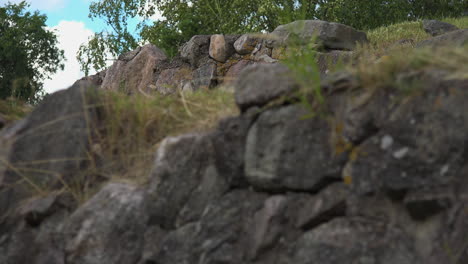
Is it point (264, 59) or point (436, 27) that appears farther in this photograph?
point (436, 27)

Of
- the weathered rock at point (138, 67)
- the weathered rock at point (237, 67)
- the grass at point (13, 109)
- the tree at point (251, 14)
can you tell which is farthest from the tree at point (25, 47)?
the grass at point (13, 109)

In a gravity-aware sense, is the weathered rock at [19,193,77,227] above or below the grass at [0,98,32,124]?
below

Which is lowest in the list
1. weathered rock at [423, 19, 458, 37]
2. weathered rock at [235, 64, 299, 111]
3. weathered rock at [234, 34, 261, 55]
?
weathered rock at [423, 19, 458, 37]

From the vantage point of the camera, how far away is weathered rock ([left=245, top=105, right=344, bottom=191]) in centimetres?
209

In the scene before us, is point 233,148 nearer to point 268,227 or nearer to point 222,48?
point 268,227

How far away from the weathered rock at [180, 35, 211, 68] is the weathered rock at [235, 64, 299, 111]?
27.6 feet

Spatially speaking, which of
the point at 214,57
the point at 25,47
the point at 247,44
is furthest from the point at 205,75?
the point at 25,47

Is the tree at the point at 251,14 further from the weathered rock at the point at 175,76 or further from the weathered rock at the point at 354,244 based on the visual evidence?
the weathered rock at the point at 354,244

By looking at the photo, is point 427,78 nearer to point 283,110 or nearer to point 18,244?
point 283,110

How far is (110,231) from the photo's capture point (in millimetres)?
2344

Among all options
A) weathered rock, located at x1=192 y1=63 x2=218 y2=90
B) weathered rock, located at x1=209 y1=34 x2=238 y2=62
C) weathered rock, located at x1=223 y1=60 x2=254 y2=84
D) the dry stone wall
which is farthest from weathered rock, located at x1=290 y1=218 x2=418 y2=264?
weathered rock, located at x1=209 y1=34 x2=238 y2=62

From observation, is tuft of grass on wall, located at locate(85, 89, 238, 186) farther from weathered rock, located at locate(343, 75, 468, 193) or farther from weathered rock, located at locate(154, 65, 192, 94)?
weathered rock, located at locate(154, 65, 192, 94)

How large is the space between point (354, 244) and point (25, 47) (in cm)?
2522

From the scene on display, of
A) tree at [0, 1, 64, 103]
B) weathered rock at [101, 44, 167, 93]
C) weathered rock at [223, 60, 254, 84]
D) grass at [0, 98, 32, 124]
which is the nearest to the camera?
grass at [0, 98, 32, 124]
